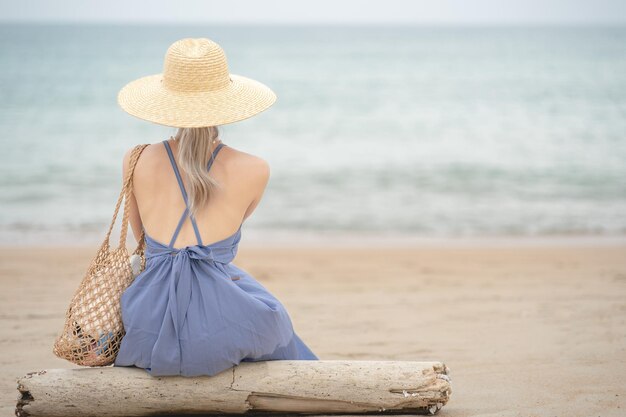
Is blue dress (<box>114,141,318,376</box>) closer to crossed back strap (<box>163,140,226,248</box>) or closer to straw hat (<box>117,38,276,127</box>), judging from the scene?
crossed back strap (<box>163,140,226,248</box>)

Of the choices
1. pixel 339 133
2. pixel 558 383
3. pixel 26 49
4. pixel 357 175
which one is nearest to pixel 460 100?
pixel 339 133

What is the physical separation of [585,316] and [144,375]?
2986 mm

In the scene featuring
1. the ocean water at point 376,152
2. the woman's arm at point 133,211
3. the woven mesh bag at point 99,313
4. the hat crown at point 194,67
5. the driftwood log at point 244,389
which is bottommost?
the ocean water at point 376,152

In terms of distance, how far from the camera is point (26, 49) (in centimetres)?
4194

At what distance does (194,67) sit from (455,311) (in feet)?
9.08

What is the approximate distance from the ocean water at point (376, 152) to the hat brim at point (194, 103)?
520 centimetres

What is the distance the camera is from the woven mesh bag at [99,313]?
8.86 ft

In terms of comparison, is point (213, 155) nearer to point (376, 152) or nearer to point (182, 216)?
point (182, 216)

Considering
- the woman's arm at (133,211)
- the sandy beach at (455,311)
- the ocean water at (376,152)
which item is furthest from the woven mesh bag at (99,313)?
the ocean water at (376,152)

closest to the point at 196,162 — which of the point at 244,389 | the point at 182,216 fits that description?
the point at 182,216

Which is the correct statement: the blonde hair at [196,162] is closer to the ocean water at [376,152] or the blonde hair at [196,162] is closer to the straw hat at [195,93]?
the straw hat at [195,93]

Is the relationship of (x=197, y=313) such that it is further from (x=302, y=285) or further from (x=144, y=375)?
(x=302, y=285)

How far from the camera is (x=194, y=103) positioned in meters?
2.81

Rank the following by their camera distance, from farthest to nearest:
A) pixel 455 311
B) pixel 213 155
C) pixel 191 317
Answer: pixel 455 311, pixel 213 155, pixel 191 317
